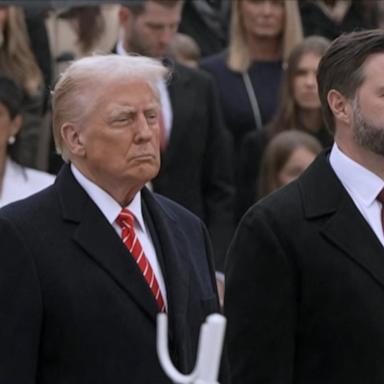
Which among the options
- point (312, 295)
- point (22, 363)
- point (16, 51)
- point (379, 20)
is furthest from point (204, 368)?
point (379, 20)

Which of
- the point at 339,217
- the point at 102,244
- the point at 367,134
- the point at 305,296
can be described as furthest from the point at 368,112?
the point at 102,244

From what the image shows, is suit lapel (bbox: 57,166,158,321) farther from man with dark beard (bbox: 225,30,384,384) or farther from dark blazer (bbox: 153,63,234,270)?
dark blazer (bbox: 153,63,234,270)

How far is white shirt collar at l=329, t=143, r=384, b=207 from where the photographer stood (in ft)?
17.0

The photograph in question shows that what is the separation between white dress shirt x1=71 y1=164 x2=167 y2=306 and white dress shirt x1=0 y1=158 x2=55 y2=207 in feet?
7.76

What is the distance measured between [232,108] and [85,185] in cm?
419

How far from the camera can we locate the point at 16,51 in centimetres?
835

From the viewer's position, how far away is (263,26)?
359 inches

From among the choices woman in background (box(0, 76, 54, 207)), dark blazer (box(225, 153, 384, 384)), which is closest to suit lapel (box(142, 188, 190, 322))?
dark blazer (box(225, 153, 384, 384))

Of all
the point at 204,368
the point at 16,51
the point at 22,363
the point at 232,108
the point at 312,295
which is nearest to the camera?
the point at 204,368

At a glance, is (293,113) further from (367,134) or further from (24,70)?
(367,134)

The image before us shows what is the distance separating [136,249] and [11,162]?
267 centimetres

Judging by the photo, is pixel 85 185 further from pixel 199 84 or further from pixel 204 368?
pixel 199 84

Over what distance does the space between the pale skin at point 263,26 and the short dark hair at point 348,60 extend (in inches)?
146

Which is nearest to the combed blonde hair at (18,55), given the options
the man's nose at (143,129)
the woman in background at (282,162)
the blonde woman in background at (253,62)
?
the blonde woman in background at (253,62)
